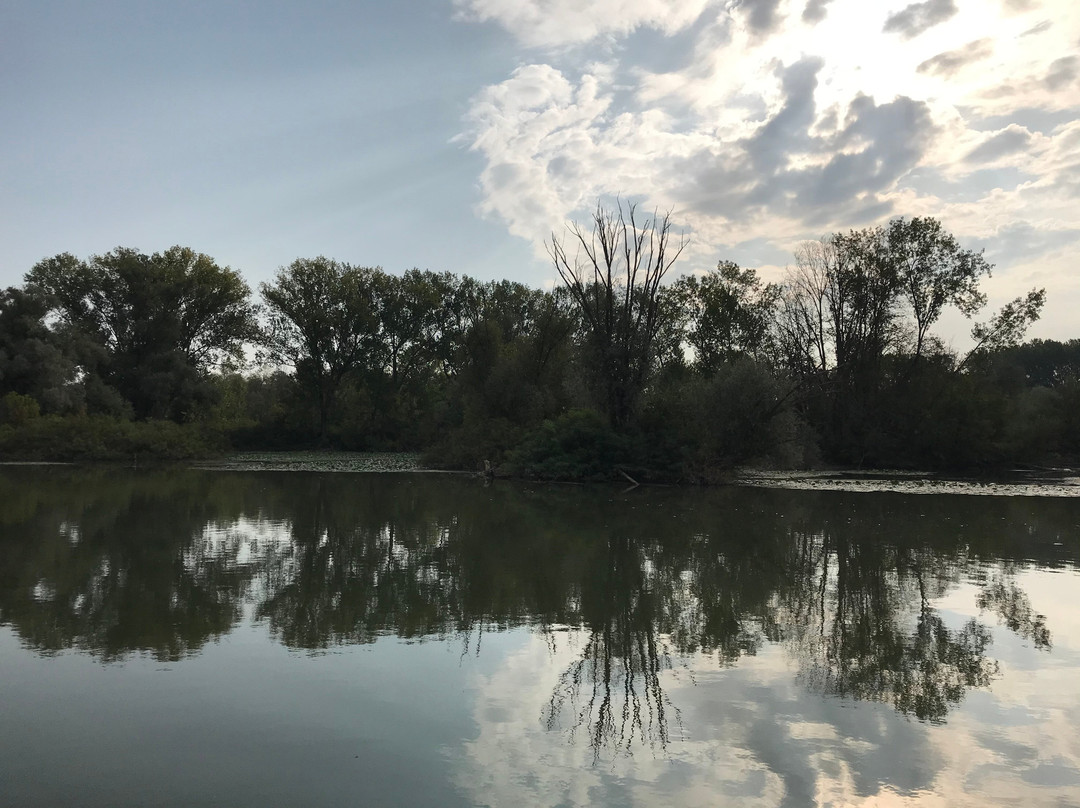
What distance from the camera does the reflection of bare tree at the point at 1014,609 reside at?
7742 millimetres

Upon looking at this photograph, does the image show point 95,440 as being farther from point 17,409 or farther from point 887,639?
point 887,639

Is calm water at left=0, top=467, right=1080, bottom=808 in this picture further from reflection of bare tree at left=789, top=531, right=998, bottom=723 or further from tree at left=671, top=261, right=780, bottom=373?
tree at left=671, top=261, right=780, bottom=373

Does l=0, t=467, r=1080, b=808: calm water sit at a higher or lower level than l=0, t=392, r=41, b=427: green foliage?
lower

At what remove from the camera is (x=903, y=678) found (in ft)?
20.6

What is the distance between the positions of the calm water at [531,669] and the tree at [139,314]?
101 feet

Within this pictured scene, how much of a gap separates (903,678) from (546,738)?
3.06 meters

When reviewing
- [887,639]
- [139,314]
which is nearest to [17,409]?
[139,314]

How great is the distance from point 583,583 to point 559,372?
2696 centimetres

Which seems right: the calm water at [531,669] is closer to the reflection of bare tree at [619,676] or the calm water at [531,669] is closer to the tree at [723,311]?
the reflection of bare tree at [619,676]

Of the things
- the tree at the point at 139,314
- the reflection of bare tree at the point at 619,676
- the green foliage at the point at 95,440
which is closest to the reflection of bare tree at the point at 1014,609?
the reflection of bare tree at the point at 619,676

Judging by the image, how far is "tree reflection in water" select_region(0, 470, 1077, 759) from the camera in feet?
21.5

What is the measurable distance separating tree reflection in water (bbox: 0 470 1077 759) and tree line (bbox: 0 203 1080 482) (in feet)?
35.3

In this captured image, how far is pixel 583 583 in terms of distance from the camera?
997 cm

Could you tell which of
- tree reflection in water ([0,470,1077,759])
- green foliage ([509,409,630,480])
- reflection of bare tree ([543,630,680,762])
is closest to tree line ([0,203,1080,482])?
green foliage ([509,409,630,480])
